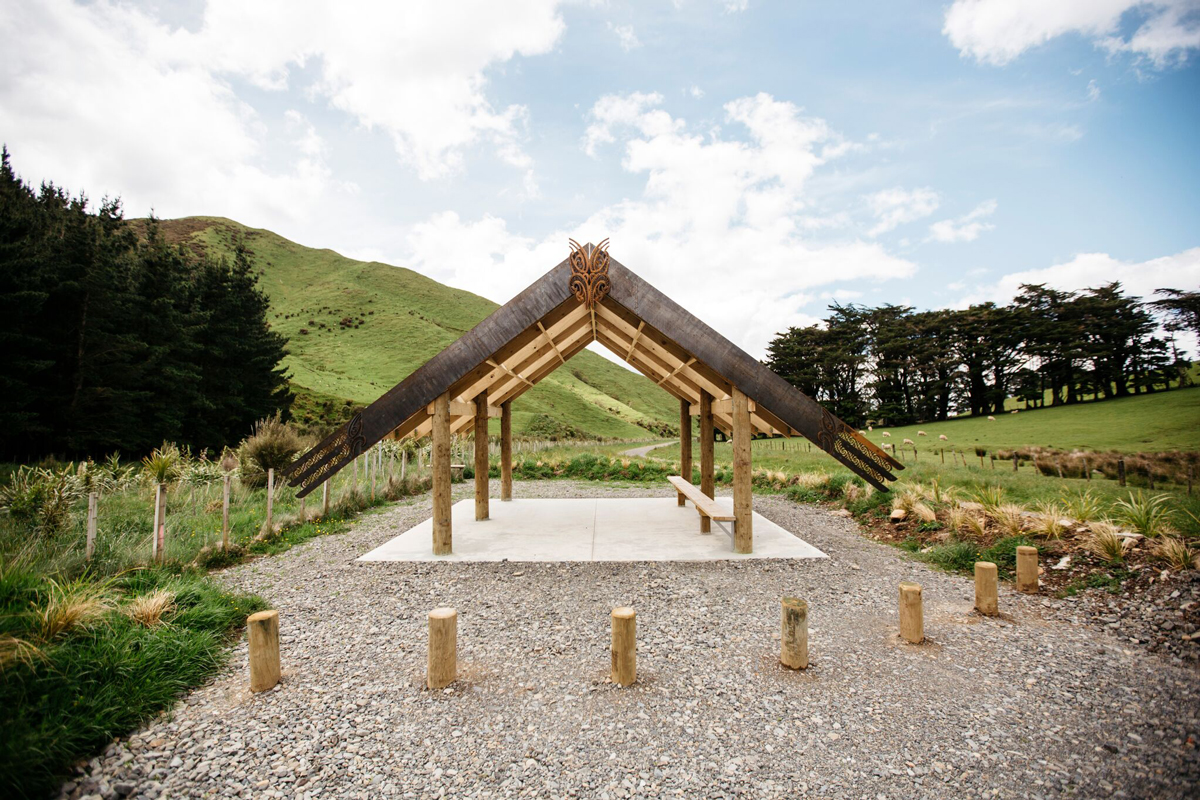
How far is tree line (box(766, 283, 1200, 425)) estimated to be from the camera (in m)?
32.6

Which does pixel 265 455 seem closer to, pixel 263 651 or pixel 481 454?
pixel 481 454

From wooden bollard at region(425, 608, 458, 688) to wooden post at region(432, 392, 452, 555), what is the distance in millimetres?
3332

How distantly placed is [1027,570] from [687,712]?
4454 millimetres

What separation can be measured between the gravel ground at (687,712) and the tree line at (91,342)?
16460mm

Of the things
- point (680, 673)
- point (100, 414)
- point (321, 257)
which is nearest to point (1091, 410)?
point (680, 673)

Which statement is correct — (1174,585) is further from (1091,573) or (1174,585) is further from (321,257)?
(321,257)

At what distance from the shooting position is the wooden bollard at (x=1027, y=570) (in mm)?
5207

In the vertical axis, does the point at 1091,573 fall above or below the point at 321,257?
below

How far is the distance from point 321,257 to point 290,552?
98955 mm

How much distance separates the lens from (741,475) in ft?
22.4

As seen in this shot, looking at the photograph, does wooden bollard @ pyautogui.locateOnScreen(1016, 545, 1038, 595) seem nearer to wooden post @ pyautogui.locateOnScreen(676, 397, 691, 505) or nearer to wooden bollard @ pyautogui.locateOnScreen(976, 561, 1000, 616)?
wooden bollard @ pyautogui.locateOnScreen(976, 561, 1000, 616)

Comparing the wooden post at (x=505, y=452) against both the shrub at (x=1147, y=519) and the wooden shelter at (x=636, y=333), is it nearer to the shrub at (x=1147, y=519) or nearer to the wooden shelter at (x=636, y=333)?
the wooden shelter at (x=636, y=333)

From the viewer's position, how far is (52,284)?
49.9ft

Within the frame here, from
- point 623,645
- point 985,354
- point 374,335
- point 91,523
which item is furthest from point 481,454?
point 374,335
